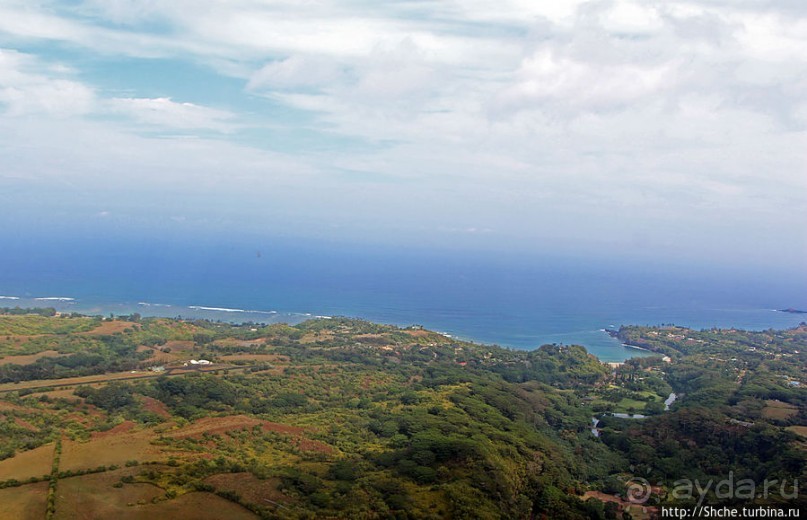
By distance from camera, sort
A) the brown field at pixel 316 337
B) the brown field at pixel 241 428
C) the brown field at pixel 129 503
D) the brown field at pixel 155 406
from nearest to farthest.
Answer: the brown field at pixel 129 503 → the brown field at pixel 241 428 → the brown field at pixel 155 406 → the brown field at pixel 316 337

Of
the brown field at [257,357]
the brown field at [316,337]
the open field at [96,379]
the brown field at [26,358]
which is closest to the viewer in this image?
the open field at [96,379]

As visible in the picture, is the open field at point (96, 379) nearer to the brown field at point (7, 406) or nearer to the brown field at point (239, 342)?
the brown field at point (7, 406)

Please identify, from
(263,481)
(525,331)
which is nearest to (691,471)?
(263,481)

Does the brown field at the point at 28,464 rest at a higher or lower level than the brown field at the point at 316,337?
higher

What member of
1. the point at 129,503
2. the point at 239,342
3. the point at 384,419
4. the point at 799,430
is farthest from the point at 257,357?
the point at 799,430

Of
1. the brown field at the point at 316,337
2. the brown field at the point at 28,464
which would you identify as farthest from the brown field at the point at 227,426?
the brown field at the point at 316,337

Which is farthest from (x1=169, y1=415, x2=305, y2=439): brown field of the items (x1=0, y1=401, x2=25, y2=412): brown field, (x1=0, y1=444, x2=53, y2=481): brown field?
(x1=0, y1=401, x2=25, y2=412): brown field

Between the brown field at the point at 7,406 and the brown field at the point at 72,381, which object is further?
the brown field at the point at 72,381
